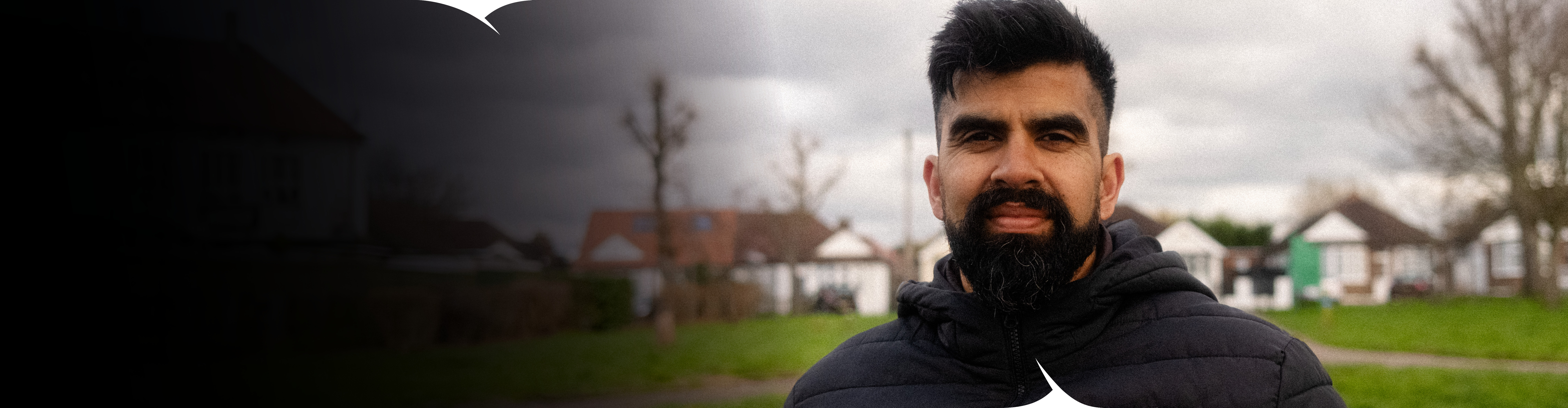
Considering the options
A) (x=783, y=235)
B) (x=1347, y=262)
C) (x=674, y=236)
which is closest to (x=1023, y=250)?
(x=674, y=236)

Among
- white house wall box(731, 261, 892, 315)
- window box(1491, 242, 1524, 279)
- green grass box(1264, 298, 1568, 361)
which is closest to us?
green grass box(1264, 298, 1568, 361)

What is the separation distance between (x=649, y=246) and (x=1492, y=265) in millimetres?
20958

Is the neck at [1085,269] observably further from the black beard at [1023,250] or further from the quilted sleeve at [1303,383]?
the quilted sleeve at [1303,383]

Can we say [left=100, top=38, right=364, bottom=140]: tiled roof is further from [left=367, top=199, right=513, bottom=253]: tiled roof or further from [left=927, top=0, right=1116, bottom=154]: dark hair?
[left=927, top=0, right=1116, bottom=154]: dark hair

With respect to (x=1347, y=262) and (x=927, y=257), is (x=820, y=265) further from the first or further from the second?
(x=1347, y=262)

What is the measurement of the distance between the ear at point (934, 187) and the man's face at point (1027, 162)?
0.09 metres

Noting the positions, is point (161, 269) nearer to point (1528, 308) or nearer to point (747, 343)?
point (747, 343)

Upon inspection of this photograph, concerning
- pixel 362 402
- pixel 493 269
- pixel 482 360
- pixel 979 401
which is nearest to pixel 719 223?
pixel 482 360

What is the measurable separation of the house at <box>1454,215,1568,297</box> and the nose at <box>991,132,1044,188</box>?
20689mm

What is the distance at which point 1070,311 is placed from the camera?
121 centimetres

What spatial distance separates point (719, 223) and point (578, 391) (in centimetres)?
200

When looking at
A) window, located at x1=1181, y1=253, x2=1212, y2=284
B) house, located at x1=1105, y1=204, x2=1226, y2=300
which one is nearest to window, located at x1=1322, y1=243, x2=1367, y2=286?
house, located at x1=1105, y1=204, x2=1226, y2=300

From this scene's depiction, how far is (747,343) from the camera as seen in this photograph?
1211cm

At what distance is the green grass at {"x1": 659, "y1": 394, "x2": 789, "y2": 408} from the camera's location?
24.7 ft
